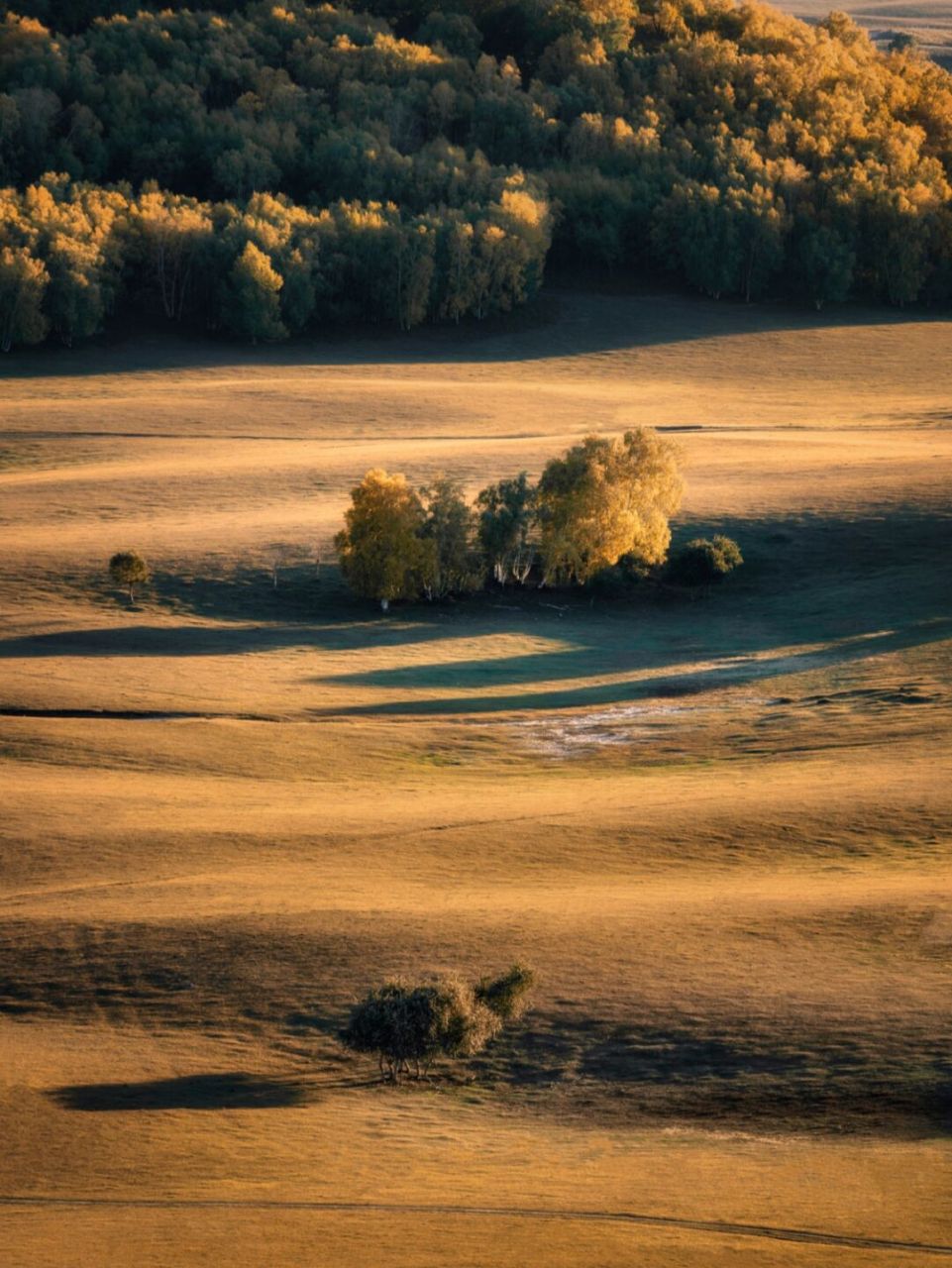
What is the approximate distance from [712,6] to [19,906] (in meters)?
137

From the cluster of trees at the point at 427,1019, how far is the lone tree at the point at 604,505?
41.2 meters

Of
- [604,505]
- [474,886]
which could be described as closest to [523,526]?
[604,505]

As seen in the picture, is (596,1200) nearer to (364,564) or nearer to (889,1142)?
(889,1142)

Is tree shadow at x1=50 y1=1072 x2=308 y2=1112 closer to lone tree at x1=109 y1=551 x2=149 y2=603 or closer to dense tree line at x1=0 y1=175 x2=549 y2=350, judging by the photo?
lone tree at x1=109 y1=551 x2=149 y2=603

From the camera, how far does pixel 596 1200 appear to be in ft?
73.8

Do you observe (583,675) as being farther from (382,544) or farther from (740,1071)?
(740,1071)

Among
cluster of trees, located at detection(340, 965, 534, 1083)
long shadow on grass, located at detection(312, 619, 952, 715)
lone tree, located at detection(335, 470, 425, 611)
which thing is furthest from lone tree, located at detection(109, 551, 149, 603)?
cluster of trees, located at detection(340, 965, 534, 1083)

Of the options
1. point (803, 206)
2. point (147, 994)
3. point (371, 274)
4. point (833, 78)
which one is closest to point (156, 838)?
point (147, 994)

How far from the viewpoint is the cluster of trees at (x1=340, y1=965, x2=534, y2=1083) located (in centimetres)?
2703

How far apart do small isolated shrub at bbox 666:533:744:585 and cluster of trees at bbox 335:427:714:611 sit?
538 millimetres

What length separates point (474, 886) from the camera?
35.3 meters

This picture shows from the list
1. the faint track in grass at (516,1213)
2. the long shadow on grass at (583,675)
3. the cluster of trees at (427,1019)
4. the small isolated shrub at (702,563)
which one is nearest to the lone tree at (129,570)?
the long shadow on grass at (583,675)

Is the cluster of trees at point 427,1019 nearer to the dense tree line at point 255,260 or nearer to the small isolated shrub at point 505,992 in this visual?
the small isolated shrub at point 505,992

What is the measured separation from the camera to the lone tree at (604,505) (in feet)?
226
